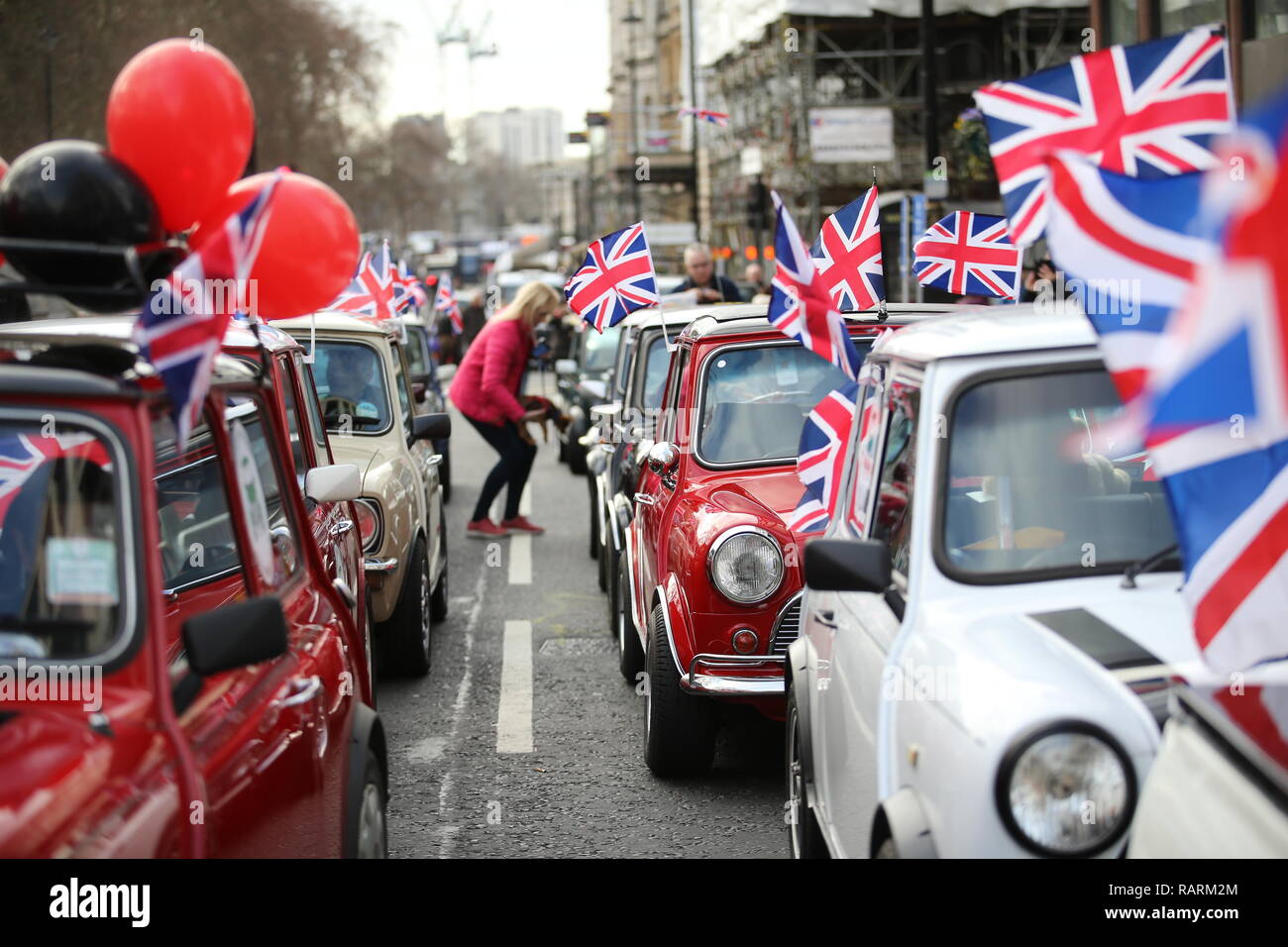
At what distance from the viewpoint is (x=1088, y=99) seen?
13.1 feet

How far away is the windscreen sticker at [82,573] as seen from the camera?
3.18 m

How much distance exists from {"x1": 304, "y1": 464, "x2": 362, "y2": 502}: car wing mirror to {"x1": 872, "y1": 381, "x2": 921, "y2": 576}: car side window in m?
2.06

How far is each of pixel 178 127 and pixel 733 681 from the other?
10.4 ft

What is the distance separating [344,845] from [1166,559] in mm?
2079

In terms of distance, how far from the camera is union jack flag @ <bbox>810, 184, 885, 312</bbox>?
7691 mm

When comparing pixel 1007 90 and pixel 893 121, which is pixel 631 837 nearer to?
pixel 1007 90

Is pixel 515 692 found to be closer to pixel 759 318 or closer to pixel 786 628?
pixel 759 318

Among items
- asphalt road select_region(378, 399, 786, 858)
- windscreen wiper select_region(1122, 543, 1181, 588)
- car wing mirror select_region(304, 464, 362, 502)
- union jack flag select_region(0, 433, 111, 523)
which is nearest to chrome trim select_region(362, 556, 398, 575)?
asphalt road select_region(378, 399, 786, 858)

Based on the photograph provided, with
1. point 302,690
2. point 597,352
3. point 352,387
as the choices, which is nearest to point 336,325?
point 352,387

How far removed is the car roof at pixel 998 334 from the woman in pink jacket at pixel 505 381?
7726 mm

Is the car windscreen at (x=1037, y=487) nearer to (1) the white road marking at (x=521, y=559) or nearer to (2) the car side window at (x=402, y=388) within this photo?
(2) the car side window at (x=402, y=388)

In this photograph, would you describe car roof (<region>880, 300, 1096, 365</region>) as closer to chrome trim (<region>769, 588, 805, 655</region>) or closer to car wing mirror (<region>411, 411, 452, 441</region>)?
chrome trim (<region>769, 588, 805, 655</region>)

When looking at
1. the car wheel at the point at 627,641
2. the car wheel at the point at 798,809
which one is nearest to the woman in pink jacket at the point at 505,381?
the car wheel at the point at 627,641

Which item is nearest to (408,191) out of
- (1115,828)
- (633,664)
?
(633,664)
